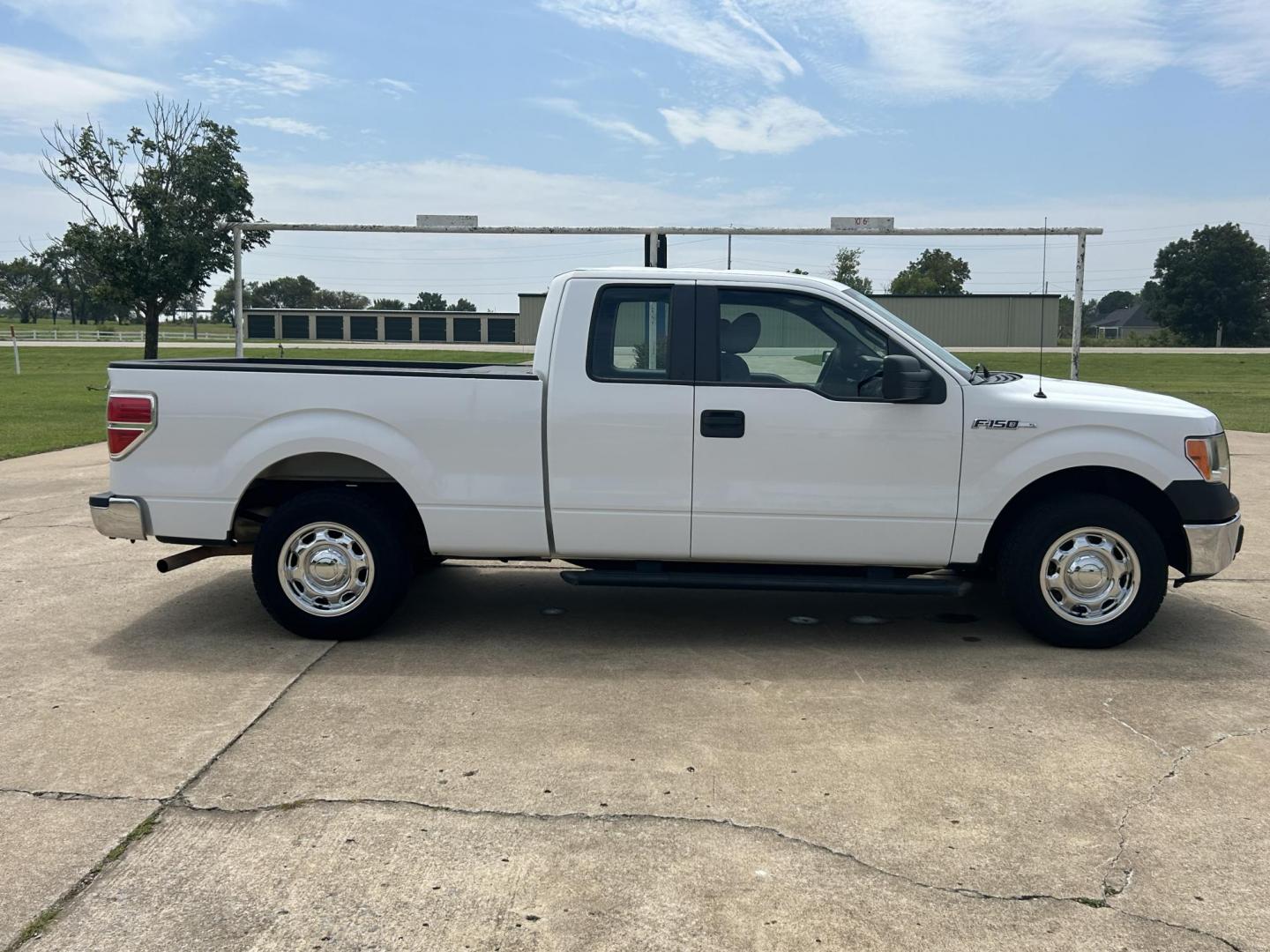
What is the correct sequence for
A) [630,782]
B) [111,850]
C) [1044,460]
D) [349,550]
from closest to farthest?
1. [111,850]
2. [630,782]
3. [1044,460]
4. [349,550]

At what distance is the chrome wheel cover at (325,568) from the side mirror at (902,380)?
110 inches

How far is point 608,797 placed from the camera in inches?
147

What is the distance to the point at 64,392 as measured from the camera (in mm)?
25109

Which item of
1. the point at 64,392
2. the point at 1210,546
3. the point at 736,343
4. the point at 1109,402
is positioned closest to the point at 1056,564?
the point at 1210,546

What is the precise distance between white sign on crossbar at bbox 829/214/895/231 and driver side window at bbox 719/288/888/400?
8.42 meters

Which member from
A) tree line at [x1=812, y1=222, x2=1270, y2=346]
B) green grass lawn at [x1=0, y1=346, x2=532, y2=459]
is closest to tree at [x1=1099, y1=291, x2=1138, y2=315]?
tree line at [x1=812, y1=222, x2=1270, y2=346]

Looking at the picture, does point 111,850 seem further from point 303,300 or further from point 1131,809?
point 303,300

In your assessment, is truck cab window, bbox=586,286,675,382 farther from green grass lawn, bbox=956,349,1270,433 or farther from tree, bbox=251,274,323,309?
tree, bbox=251,274,323,309

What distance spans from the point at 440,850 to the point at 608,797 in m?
0.65

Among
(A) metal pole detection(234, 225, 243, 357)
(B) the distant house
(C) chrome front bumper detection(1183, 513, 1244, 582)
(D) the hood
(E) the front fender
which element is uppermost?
(B) the distant house

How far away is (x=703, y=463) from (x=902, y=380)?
3.49ft

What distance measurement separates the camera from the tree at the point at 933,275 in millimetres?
47406

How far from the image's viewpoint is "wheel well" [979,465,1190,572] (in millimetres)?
5465

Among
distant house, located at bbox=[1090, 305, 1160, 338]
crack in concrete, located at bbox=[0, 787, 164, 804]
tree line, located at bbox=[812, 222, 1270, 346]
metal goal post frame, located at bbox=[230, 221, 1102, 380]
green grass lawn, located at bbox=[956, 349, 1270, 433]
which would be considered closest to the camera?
crack in concrete, located at bbox=[0, 787, 164, 804]
